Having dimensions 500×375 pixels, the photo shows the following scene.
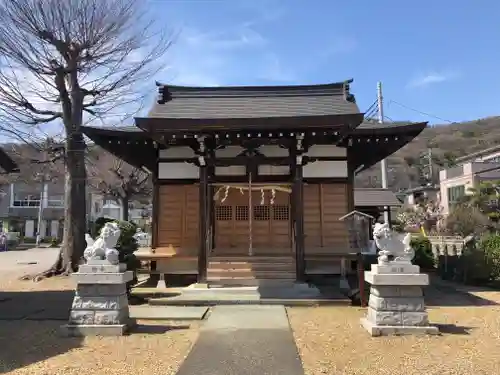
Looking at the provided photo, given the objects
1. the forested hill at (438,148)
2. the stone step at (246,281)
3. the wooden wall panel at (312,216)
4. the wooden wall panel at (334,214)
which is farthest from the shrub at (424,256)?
the forested hill at (438,148)

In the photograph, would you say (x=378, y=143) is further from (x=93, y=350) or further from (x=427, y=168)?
(x=427, y=168)

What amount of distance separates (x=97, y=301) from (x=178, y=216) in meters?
5.23

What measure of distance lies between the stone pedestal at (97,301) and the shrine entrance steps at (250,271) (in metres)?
3.72

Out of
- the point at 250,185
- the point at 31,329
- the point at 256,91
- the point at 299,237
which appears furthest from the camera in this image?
the point at 256,91

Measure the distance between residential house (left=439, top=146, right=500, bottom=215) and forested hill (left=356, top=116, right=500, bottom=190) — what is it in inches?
469

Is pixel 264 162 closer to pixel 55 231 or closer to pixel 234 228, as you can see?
pixel 234 228

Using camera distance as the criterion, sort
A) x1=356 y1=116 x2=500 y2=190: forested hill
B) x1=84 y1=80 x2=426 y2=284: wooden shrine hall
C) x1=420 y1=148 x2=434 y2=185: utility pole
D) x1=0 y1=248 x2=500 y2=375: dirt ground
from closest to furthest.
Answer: x1=0 y1=248 x2=500 y2=375: dirt ground → x1=84 y1=80 x2=426 y2=284: wooden shrine hall → x1=420 y1=148 x2=434 y2=185: utility pole → x1=356 y1=116 x2=500 y2=190: forested hill

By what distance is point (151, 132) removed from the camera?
31.3 ft

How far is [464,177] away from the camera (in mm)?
38094

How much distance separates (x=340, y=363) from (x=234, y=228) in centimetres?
688

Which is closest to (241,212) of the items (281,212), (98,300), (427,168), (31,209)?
(281,212)

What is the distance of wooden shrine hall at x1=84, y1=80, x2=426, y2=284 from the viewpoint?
1034cm

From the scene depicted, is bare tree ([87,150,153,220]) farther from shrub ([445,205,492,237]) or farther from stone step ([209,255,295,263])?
shrub ([445,205,492,237])

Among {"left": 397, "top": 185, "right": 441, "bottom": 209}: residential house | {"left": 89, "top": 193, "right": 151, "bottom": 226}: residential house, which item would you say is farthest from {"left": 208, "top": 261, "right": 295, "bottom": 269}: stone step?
{"left": 89, "top": 193, "right": 151, "bottom": 226}: residential house
